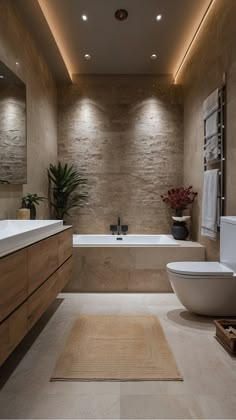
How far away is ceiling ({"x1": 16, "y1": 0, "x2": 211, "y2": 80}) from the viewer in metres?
2.69

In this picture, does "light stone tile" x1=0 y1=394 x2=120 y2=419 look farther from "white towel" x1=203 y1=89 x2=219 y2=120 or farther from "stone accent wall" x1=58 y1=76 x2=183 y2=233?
"stone accent wall" x1=58 y1=76 x2=183 y2=233

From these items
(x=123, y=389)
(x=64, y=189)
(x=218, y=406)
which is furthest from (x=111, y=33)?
(x=218, y=406)

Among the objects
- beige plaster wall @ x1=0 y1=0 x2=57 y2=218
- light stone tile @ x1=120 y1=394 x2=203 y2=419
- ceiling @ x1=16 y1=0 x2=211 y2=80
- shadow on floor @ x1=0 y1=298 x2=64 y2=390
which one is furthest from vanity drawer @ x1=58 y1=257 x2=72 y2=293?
ceiling @ x1=16 y1=0 x2=211 y2=80

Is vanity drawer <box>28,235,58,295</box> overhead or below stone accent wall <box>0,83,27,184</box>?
below

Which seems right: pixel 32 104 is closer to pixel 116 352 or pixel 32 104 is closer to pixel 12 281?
pixel 12 281

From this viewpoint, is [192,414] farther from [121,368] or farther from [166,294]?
[166,294]

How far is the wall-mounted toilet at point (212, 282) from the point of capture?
7.16 feet

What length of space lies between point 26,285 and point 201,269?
1.40 meters

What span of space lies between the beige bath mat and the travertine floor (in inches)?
2.3

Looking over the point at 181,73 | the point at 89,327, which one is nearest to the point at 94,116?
the point at 181,73

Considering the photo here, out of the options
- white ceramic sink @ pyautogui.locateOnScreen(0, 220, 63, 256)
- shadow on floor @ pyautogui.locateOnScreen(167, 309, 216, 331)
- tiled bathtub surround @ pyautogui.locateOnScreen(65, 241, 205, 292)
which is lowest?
shadow on floor @ pyautogui.locateOnScreen(167, 309, 216, 331)

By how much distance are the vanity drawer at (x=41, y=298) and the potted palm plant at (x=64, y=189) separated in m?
1.75

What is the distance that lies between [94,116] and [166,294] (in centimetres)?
270

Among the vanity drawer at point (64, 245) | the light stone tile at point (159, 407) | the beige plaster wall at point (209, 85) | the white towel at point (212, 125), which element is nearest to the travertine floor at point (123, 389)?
the light stone tile at point (159, 407)
